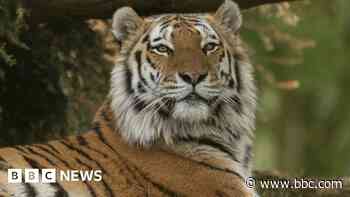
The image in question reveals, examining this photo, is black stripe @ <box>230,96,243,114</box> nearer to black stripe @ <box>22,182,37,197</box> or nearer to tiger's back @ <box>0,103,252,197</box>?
tiger's back @ <box>0,103,252,197</box>

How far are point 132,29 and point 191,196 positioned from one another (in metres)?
0.70

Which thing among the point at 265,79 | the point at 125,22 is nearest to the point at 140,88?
the point at 125,22

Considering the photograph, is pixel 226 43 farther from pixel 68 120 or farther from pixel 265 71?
pixel 265 71

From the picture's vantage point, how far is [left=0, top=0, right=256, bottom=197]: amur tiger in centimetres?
350

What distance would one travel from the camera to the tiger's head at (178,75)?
3.53 metres

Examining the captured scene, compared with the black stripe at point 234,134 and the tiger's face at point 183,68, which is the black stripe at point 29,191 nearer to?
the tiger's face at point 183,68

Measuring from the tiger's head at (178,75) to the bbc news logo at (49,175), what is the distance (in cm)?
23

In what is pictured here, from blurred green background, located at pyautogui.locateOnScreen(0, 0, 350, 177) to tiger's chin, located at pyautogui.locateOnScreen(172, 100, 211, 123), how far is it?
64 centimetres

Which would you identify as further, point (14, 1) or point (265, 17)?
point (265, 17)

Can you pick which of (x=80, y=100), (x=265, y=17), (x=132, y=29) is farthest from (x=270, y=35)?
(x=132, y=29)

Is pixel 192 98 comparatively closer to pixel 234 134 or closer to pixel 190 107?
pixel 190 107

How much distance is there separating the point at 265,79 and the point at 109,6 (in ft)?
A: 5.32

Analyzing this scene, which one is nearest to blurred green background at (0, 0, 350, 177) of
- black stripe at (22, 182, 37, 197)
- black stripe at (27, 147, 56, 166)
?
black stripe at (27, 147, 56, 166)

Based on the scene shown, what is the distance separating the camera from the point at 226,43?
12.1ft
